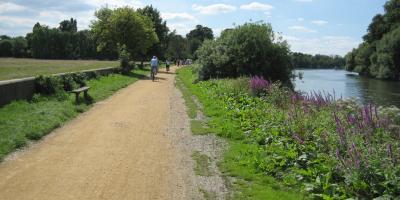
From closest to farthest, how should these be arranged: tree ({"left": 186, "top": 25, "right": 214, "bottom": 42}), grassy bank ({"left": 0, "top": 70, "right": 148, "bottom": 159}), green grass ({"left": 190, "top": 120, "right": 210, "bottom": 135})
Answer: grassy bank ({"left": 0, "top": 70, "right": 148, "bottom": 159})
green grass ({"left": 190, "top": 120, "right": 210, "bottom": 135})
tree ({"left": 186, "top": 25, "right": 214, "bottom": 42})

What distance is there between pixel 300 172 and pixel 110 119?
24.4 ft

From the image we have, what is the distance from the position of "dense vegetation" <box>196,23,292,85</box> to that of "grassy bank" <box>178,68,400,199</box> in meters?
14.1

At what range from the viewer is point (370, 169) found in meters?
6.38

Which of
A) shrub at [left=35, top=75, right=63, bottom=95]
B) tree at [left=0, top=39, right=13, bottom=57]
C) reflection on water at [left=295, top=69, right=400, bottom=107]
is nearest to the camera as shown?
shrub at [left=35, top=75, right=63, bottom=95]

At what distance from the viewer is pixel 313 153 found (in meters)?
8.09

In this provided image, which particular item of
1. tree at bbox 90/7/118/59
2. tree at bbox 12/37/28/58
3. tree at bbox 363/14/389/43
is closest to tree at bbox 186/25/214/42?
tree at bbox 12/37/28/58

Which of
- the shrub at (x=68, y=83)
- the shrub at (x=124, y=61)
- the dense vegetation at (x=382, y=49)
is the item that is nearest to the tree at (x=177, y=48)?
the dense vegetation at (x=382, y=49)

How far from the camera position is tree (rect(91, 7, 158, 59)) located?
42094 mm

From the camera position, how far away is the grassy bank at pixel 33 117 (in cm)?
967

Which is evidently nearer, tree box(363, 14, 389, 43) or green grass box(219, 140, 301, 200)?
green grass box(219, 140, 301, 200)

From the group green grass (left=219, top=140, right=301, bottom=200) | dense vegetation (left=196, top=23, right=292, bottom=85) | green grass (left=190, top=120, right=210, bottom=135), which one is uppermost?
dense vegetation (left=196, top=23, right=292, bottom=85)

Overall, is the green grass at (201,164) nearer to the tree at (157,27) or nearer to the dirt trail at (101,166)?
the dirt trail at (101,166)

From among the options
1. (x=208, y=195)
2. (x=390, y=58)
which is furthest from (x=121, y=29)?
(x=390, y=58)

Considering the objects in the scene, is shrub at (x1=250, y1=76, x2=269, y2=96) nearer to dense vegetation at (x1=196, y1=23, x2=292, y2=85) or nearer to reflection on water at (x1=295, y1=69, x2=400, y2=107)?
reflection on water at (x1=295, y1=69, x2=400, y2=107)
